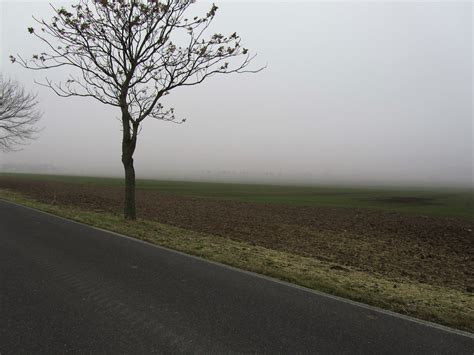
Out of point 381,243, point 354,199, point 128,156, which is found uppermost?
point 128,156

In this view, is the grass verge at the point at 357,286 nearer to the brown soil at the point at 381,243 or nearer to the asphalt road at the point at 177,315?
the asphalt road at the point at 177,315

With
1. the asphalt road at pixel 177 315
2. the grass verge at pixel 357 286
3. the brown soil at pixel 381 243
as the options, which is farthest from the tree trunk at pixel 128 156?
the asphalt road at pixel 177 315

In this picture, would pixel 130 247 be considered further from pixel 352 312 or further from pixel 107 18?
pixel 107 18

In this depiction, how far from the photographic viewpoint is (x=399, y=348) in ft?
12.7

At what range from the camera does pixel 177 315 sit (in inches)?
179

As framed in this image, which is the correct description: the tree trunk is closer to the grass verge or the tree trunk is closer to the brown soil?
the brown soil

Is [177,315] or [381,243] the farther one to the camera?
[381,243]

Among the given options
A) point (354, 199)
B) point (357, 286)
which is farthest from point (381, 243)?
point (354, 199)

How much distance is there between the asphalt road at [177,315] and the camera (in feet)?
12.4

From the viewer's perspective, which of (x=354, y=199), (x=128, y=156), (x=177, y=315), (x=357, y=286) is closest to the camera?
(x=177, y=315)

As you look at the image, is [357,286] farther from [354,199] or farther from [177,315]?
[354,199]

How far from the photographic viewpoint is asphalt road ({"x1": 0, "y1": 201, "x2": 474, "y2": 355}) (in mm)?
3783

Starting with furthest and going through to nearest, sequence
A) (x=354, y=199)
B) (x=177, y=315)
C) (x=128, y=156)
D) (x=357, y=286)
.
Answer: (x=354, y=199) → (x=128, y=156) → (x=357, y=286) → (x=177, y=315)

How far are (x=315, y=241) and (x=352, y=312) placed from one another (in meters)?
9.71
